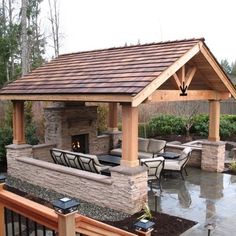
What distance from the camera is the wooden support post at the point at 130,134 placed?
768 cm

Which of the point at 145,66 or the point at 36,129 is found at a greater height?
the point at 145,66

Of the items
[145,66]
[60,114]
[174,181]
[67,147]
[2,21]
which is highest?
[2,21]

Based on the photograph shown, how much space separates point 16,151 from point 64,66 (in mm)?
3161

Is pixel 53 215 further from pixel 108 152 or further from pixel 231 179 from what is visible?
pixel 108 152

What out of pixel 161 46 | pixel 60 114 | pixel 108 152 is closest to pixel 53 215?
pixel 161 46

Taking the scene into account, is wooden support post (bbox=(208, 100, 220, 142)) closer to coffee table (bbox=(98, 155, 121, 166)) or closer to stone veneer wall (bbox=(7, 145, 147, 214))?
coffee table (bbox=(98, 155, 121, 166))

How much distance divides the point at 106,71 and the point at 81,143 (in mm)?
4773

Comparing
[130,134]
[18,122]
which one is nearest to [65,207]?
[130,134]

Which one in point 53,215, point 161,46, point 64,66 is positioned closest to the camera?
point 53,215

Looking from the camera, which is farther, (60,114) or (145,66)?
(60,114)

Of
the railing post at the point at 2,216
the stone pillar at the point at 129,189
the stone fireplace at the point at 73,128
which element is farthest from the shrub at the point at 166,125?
the railing post at the point at 2,216

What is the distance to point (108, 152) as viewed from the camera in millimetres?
13820

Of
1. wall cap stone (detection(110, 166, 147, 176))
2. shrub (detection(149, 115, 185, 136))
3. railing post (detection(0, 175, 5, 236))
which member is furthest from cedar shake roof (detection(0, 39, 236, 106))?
shrub (detection(149, 115, 185, 136))

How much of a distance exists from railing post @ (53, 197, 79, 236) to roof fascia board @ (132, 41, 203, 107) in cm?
451
